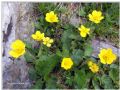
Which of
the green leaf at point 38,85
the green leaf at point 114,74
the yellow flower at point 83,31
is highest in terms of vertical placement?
the yellow flower at point 83,31

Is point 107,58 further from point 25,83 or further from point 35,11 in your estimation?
point 35,11

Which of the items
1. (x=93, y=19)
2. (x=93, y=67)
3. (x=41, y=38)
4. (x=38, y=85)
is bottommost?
(x=38, y=85)

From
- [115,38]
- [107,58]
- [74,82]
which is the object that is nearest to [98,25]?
[115,38]

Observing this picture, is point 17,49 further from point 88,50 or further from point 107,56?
point 107,56

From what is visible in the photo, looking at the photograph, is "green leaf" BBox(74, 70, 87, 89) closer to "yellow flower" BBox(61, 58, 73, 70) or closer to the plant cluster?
the plant cluster

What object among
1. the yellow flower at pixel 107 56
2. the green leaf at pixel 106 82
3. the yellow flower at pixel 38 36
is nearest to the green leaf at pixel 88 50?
the yellow flower at pixel 107 56

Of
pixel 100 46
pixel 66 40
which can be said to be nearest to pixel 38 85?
→ pixel 66 40

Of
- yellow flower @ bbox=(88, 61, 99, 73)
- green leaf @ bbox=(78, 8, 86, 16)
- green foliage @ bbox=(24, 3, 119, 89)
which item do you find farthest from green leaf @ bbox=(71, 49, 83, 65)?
green leaf @ bbox=(78, 8, 86, 16)

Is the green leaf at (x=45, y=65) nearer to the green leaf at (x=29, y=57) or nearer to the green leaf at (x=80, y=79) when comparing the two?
the green leaf at (x=29, y=57)
